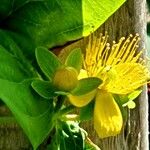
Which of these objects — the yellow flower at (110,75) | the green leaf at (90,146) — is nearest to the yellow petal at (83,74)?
the yellow flower at (110,75)

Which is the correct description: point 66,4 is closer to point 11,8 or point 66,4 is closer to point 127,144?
point 11,8

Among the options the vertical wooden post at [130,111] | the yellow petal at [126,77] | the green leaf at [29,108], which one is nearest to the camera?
the green leaf at [29,108]

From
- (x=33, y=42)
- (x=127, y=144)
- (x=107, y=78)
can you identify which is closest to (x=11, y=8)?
(x=33, y=42)

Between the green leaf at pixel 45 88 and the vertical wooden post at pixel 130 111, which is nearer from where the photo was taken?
the green leaf at pixel 45 88

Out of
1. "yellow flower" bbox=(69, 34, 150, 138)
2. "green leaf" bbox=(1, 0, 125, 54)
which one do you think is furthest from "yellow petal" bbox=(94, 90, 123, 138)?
"green leaf" bbox=(1, 0, 125, 54)

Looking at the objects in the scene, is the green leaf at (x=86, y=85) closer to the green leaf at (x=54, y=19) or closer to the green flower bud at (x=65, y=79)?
the green flower bud at (x=65, y=79)

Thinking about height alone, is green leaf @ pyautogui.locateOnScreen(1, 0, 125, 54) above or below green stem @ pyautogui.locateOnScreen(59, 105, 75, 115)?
above

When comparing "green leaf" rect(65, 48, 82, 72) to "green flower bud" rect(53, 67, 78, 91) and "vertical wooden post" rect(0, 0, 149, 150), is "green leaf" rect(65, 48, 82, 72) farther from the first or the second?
"vertical wooden post" rect(0, 0, 149, 150)
